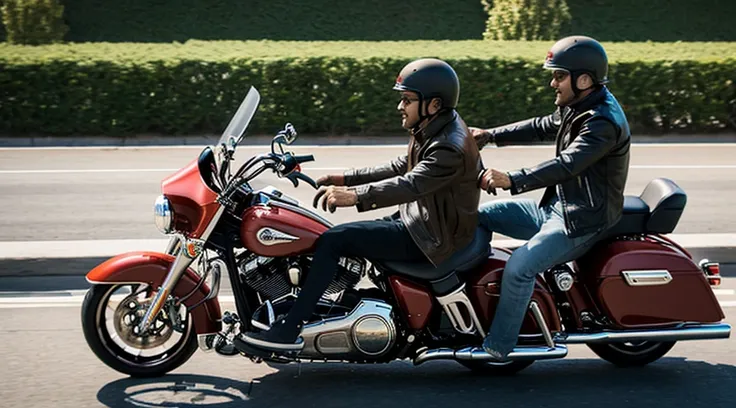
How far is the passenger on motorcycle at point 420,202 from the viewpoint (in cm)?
538

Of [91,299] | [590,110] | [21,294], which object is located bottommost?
[21,294]

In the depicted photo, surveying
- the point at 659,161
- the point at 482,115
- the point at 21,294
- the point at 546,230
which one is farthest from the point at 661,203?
the point at 482,115

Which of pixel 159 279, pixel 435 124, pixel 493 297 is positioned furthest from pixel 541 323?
pixel 159 279

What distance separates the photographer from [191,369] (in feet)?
19.7

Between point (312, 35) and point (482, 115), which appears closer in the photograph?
point (482, 115)

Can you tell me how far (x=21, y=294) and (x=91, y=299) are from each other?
2221 millimetres

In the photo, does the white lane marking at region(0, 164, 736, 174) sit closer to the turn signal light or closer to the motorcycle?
the motorcycle

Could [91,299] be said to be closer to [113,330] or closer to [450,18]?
[113,330]

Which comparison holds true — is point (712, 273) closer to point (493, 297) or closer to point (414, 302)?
point (493, 297)

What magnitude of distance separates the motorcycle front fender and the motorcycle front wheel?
0.07 metres

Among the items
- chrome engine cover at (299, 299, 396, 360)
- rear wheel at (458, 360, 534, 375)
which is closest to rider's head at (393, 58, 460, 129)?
chrome engine cover at (299, 299, 396, 360)

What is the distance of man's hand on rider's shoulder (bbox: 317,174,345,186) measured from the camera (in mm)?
5761

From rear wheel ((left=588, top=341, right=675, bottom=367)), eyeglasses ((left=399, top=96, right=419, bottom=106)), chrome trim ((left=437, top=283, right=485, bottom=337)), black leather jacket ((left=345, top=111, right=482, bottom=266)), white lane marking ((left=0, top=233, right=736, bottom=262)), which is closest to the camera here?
black leather jacket ((left=345, top=111, right=482, bottom=266))

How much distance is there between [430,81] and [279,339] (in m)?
1.37
